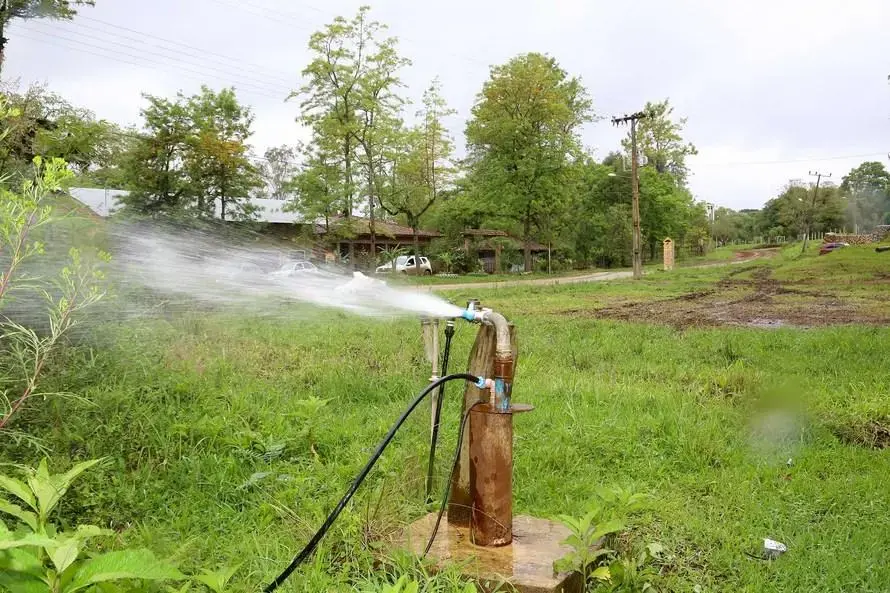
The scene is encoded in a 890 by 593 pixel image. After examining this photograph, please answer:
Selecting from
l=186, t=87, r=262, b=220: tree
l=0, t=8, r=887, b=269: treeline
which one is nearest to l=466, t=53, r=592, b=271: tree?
l=0, t=8, r=887, b=269: treeline

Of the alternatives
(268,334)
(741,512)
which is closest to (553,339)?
(268,334)

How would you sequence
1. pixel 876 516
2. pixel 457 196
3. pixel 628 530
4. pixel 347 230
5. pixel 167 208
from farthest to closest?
1. pixel 457 196
2. pixel 347 230
3. pixel 167 208
4. pixel 876 516
5. pixel 628 530

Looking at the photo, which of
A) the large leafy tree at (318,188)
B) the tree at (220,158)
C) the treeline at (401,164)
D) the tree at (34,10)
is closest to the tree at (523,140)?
the treeline at (401,164)

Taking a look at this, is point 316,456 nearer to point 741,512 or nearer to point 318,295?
point 318,295

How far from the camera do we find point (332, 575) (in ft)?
8.44

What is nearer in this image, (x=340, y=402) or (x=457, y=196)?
(x=340, y=402)

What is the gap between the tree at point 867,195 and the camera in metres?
66.9

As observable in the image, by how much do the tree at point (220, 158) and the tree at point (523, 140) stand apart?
13.1m

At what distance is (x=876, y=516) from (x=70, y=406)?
14.2ft

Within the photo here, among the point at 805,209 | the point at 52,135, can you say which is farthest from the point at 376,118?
the point at 805,209

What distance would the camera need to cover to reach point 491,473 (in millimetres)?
2496

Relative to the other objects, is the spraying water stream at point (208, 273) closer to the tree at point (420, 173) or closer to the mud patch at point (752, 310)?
the mud patch at point (752, 310)

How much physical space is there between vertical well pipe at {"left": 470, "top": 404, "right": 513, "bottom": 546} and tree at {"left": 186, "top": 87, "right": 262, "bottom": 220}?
74.6ft

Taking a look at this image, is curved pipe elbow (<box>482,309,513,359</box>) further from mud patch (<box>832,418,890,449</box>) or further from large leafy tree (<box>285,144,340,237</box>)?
large leafy tree (<box>285,144,340,237</box>)
